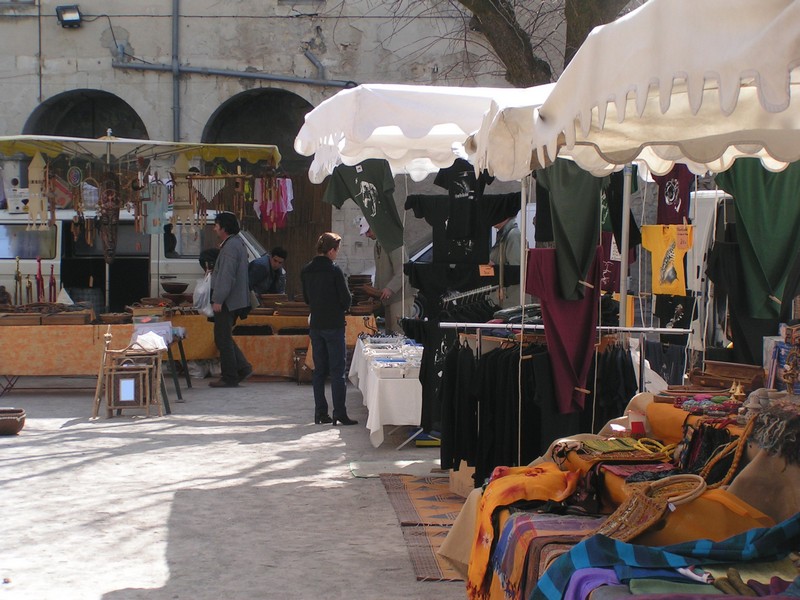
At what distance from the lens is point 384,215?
974 cm

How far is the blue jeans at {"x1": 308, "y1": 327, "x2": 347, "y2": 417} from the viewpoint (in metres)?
9.38

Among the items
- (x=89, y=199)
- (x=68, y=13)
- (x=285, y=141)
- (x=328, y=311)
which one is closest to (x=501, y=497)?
(x=328, y=311)

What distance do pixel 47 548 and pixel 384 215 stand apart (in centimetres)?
495

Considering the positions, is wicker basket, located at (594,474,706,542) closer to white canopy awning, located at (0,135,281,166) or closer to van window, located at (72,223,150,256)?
white canopy awning, located at (0,135,281,166)

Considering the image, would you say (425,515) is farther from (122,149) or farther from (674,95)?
(122,149)

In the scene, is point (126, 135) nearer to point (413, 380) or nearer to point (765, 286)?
point (413, 380)

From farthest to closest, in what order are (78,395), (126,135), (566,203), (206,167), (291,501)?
(126,135), (206,167), (78,395), (291,501), (566,203)

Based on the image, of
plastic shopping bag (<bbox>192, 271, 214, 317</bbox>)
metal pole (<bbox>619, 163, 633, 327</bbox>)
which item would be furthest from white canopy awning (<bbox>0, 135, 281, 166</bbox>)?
metal pole (<bbox>619, 163, 633, 327</bbox>)

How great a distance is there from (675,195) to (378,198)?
9.29 ft

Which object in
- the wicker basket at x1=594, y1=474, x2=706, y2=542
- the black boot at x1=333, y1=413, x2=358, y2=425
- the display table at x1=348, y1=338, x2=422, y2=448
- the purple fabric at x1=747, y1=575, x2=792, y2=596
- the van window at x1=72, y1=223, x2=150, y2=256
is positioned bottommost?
the black boot at x1=333, y1=413, x2=358, y2=425

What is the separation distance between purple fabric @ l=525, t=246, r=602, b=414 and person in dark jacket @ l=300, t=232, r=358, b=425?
3629 millimetres

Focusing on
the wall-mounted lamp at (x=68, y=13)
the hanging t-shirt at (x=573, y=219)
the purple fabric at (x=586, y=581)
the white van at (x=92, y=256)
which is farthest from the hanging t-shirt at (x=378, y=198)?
the wall-mounted lamp at (x=68, y=13)

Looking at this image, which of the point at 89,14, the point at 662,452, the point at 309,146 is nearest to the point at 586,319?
the point at 662,452

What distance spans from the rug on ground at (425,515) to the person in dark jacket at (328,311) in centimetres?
200
